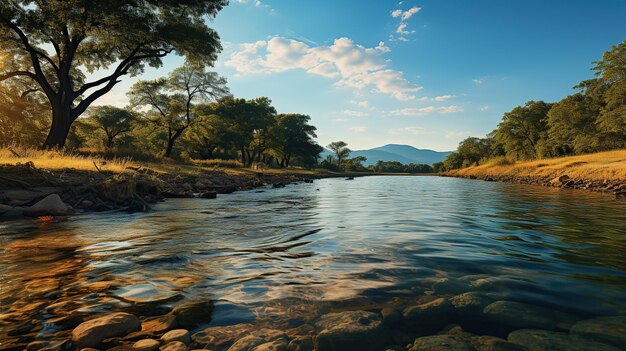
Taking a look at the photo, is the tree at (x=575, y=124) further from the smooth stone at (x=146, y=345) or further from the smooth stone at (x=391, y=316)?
the smooth stone at (x=146, y=345)

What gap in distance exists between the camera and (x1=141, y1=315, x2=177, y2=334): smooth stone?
9.27 ft

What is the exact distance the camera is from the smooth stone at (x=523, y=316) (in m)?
2.97

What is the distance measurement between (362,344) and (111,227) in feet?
25.7

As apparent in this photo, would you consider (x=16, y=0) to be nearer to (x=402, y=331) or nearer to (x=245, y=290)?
(x=245, y=290)

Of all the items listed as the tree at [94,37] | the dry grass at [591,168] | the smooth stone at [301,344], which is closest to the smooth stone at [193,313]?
the smooth stone at [301,344]

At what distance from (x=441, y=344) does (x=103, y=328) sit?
113 inches

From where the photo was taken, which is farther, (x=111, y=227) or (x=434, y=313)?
(x=111, y=227)

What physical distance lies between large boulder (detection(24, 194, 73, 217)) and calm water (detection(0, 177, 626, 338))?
114 centimetres

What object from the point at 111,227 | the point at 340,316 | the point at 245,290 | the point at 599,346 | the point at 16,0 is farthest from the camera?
the point at 16,0

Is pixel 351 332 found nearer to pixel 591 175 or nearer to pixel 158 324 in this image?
pixel 158 324

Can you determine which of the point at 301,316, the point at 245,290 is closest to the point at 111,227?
the point at 245,290

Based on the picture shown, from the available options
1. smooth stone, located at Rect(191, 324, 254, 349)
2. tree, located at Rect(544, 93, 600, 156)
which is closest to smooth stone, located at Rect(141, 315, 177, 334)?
smooth stone, located at Rect(191, 324, 254, 349)

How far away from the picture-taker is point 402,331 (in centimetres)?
288

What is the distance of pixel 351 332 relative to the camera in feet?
9.16
